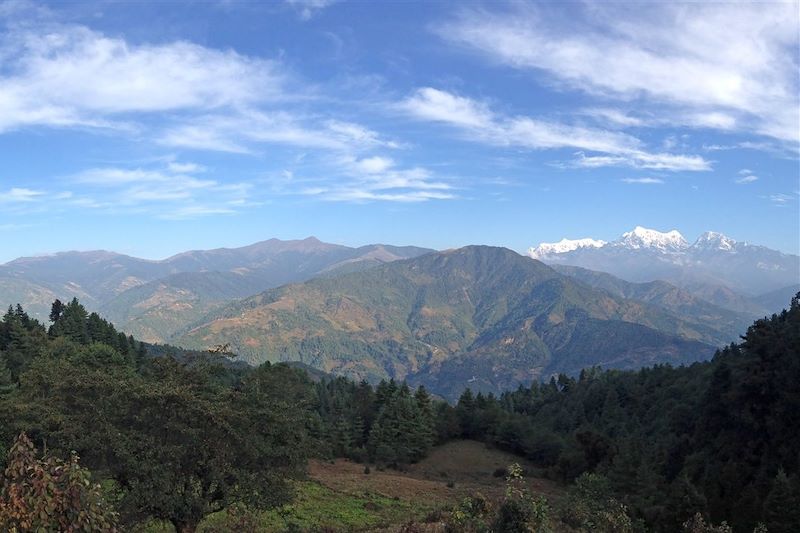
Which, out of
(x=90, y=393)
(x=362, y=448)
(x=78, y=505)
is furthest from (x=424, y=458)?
(x=78, y=505)

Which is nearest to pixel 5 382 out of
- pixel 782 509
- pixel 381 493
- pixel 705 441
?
pixel 381 493

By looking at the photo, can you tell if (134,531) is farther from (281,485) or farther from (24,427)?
(24,427)

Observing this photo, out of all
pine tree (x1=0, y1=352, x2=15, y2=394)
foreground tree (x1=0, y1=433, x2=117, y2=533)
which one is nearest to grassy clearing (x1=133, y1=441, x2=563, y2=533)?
foreground tree (x1=0, y1=433, x2=117, y2=533)

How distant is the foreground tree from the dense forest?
28 mm

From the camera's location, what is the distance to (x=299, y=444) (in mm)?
27344

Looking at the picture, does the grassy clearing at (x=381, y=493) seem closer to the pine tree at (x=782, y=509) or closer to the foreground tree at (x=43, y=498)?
the foreground tree at (x=43, y=498)

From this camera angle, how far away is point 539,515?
15875mm

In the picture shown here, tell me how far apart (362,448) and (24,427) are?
53.6 meters

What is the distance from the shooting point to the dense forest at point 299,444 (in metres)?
17.0

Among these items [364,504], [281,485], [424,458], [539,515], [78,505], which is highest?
[78,505]

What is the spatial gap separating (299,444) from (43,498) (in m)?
20.1

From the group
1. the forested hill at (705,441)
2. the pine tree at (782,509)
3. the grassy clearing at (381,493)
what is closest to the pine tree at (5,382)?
the grassy clearing at (381,493)

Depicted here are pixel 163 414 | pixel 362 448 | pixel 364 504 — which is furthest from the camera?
pixel 362 448

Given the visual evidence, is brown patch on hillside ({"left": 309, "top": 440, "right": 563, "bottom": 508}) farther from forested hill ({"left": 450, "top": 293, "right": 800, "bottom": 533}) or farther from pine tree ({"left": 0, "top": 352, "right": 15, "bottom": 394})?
pine tree ({"left": 0, "top": 352, "right": 15, "bottom": 394})
